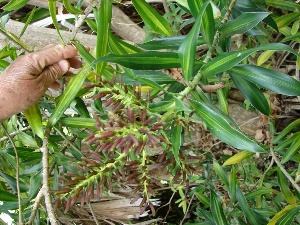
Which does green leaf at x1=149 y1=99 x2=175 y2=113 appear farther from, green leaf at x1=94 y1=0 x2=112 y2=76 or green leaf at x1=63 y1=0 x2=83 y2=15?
green leaf at x1=63 y1=0 x2=83 y2=15

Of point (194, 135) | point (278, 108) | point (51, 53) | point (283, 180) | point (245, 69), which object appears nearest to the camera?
point (245, 69)

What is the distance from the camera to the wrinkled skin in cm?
116

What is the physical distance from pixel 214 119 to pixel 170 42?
0.31 m

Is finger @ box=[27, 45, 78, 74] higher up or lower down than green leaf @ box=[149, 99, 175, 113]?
higher up

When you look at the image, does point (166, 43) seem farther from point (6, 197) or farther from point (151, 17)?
point (6, 197)

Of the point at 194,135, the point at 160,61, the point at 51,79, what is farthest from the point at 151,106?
the point at 194,135

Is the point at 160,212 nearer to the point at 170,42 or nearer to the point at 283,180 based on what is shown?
the point at 283,180

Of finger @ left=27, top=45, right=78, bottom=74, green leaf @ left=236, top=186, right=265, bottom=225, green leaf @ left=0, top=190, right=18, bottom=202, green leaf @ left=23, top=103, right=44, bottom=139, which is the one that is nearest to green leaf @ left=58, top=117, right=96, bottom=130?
green leaf @ left=23, top=103, right=44, bottom=139

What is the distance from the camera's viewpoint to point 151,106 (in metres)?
0.98

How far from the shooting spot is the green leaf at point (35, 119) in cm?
130

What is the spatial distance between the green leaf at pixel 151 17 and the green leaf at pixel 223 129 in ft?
1.24

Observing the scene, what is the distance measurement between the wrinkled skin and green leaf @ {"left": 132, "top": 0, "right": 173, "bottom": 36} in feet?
0.74

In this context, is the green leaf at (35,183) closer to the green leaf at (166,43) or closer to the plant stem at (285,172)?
the green leaf at (166,43)

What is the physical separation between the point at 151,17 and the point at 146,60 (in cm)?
29
